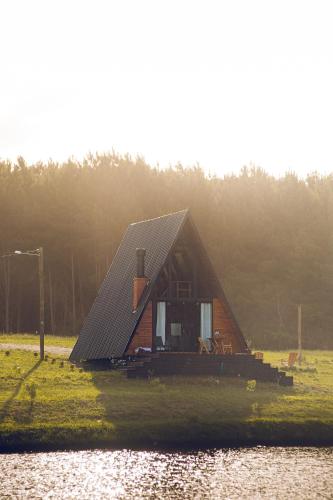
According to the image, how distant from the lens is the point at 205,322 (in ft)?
165

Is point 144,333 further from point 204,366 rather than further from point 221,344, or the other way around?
point 221,344

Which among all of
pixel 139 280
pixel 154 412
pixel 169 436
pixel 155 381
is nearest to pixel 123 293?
pixel 139 280

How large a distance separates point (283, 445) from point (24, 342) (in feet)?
111

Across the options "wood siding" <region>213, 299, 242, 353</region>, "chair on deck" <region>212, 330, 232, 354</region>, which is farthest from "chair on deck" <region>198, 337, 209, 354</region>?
"wood siding" <region>213, 299, 242, 353</region>

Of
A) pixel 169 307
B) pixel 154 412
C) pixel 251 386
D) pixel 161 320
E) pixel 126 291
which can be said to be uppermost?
pixel 126 291

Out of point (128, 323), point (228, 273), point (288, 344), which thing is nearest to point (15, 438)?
point (128, 323)

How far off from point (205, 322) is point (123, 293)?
563 cm

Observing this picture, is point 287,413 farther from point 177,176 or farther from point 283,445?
point 177,176

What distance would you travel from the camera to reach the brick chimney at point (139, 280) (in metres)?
48.8

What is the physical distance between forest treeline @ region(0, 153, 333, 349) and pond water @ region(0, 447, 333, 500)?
43.3 meters

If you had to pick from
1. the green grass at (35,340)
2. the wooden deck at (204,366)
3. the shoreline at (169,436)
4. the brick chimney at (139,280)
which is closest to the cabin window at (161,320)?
the brick chimney at (139,280)

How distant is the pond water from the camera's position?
2661 centimetres

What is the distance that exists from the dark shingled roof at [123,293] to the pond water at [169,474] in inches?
643

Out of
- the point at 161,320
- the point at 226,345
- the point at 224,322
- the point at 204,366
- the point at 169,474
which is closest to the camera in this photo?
the point at 169,474
